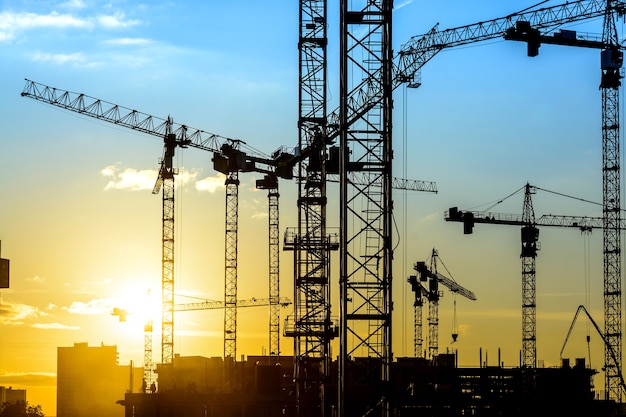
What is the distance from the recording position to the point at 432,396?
315ft

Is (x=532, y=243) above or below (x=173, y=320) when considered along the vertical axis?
above

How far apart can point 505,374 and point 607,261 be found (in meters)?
26.4

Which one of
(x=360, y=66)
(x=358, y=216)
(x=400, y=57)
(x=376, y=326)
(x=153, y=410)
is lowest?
(x=153, y=410)

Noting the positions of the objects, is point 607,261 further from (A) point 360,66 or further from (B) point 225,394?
(A) point 360,66

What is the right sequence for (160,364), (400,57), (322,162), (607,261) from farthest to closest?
1. (160,364)
2. (607,261)
3. (400,57)
4. (322,162)

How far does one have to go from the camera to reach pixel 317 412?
10069 centimetres

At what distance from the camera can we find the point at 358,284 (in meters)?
48.3

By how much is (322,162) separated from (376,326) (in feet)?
124

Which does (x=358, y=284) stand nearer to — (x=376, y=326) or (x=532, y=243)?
(x=376, y=326)

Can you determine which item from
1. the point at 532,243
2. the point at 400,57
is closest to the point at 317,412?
the point at 400,57

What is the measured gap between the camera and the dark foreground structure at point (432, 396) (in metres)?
99.6

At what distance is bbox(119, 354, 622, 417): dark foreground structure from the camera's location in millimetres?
99625

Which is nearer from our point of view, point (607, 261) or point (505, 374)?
point (505, 374)

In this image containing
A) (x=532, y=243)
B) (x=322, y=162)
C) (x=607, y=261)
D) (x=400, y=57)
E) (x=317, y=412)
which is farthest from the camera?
(x=532, y=243)
